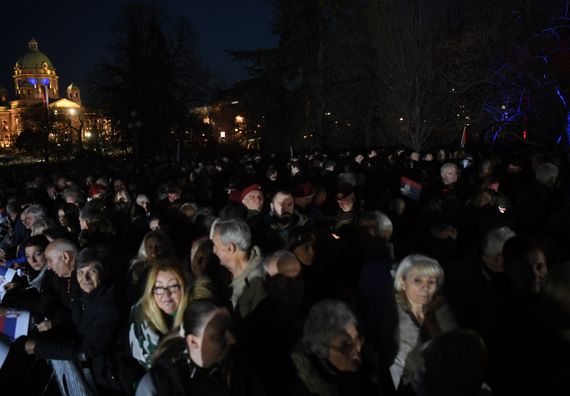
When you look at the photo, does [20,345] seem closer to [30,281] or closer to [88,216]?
[30,281]

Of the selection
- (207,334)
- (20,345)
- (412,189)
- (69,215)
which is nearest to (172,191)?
(69,215)

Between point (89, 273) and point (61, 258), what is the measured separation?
79cm

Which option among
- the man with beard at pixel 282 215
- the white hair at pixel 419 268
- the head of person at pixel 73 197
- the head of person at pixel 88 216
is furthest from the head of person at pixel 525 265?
the head of person at pixel 73 197

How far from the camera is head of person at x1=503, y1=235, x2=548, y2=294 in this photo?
124 inches

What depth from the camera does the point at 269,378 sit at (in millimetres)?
2953

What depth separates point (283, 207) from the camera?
5199 millimetres

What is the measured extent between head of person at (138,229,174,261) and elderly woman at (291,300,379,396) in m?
2.22

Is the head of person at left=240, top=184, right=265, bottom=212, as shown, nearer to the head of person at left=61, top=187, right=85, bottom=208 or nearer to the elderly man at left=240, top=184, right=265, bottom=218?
the elderly man at left=240, top=184, right=265, bottom=218

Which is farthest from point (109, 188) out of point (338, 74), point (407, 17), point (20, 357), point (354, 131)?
point (354, 131)

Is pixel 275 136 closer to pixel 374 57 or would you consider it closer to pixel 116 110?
pixel 374 57

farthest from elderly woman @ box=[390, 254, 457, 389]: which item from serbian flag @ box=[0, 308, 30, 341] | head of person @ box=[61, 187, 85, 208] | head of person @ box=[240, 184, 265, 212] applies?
head of person @ box=[61, 187, 85, 208]

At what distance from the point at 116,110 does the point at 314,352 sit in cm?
3883

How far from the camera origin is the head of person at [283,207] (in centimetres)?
517

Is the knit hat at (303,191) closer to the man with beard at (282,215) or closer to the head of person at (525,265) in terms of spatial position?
the man with beard at (282,215)
